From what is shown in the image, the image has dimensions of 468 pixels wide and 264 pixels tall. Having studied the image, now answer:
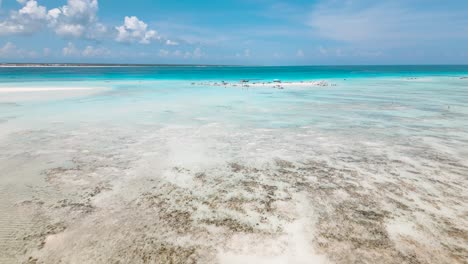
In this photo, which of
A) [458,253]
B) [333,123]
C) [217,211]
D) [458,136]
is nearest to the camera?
[458,253]

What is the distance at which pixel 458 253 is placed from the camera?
368cm

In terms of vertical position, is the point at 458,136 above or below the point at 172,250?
above

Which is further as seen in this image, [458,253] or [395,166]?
[395,166]

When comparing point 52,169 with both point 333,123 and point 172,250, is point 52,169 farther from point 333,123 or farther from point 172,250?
point 333,123

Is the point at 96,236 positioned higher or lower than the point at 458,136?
lower

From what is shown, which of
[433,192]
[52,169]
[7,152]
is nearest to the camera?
[433,192]

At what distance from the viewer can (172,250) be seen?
12.6ft

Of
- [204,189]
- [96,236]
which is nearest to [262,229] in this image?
[204,189]

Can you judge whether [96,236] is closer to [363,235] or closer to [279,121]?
[363,235]

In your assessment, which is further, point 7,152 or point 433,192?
point 7,152

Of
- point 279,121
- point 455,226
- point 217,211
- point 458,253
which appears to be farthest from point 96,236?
point 279,121

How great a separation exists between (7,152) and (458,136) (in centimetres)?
1372

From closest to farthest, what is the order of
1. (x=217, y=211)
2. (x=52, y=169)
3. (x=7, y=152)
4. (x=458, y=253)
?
1. (x=458, y=253)
2. (x=217, y=211)
3. (x=52, y=169)
4. (x=7, y=152)

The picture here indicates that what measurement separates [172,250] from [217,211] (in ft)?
3.79
